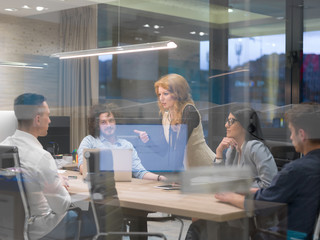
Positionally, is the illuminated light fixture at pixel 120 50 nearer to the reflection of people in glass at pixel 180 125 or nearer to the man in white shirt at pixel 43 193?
the reflection of people in glass at pixel 180 125

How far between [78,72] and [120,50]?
41 centimetres

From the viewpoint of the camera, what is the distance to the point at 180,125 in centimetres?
225

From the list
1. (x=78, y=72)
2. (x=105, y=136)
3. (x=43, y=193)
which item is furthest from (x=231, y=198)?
(x=78, y=72)

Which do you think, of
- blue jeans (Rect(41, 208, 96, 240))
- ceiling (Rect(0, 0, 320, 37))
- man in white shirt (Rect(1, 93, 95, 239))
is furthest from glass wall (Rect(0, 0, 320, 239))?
blue jeans (Rect(41, 208, 96, 240))

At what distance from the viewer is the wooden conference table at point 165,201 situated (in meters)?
2.04

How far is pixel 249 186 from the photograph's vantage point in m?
2.03

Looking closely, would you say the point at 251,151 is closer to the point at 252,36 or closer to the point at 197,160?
the point at 197,160

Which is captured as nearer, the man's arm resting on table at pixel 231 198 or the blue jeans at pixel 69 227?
the man's arm resting on table at pixel 231 198

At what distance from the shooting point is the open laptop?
2508mm

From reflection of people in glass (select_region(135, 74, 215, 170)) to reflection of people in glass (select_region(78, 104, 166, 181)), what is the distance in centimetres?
25

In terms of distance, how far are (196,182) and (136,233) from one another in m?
0.49

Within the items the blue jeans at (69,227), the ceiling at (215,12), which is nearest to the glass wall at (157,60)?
the ceiling at (215,12)

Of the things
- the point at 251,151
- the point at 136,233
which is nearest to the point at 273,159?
the point at 251,151

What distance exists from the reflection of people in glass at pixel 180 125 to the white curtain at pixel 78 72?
54cm
